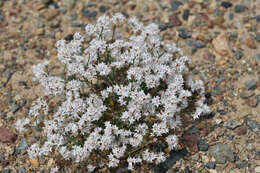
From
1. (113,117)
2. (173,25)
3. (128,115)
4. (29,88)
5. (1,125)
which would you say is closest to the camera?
(128,115)

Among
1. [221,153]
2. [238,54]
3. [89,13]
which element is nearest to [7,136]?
[89,13]

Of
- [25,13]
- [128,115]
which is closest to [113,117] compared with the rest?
[128,115]

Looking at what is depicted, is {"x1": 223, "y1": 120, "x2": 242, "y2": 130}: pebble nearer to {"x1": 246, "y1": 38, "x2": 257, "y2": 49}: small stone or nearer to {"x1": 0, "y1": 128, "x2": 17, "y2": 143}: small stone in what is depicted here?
{"x1": 246, "y1": 38, "x2": 257, "y2": 49}: small stone

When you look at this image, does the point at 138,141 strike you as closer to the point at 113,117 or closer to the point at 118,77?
the point at 113,117

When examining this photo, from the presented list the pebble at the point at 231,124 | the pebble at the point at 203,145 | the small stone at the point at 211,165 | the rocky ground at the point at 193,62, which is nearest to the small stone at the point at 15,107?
the rocky ground at the point at 193,62

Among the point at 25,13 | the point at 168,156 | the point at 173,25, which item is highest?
the point at 25,13

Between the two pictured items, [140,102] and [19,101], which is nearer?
[140,102]

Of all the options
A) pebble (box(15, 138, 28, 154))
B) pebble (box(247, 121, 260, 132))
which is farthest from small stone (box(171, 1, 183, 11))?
pebble (box(15, 138, 28, 154))
